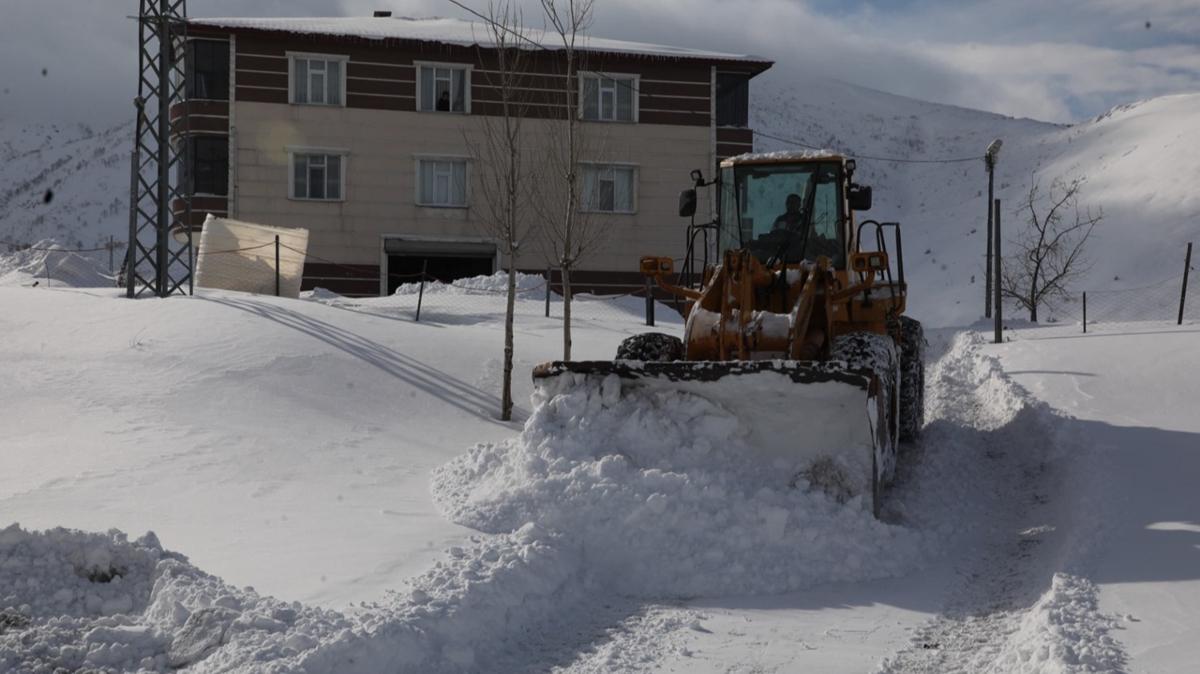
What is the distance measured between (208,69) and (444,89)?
5.97 metres

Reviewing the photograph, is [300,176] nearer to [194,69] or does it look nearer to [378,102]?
[378,102]

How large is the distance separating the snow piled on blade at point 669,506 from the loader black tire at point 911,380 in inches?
153

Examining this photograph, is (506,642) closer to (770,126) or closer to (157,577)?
(157,577)

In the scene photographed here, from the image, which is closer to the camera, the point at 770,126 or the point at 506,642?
the point at 506,642

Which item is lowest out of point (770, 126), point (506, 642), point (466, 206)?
point (506, 642)

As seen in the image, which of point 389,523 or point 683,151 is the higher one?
point 683,151

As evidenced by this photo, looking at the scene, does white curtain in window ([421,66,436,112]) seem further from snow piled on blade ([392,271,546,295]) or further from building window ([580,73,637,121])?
snow piled on blade ([392,271,546,295])

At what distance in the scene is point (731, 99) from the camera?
33.8 metres

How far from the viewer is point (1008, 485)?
11.3 metres

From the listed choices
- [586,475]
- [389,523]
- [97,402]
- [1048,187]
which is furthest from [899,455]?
[1048,187]

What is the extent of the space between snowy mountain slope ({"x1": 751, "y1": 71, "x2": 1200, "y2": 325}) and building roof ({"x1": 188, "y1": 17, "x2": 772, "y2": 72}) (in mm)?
14864

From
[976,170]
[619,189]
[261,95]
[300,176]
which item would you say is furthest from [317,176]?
[976,170]

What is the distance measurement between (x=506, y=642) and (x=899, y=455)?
659 centimetres

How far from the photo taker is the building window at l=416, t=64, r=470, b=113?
32594 millimetres
